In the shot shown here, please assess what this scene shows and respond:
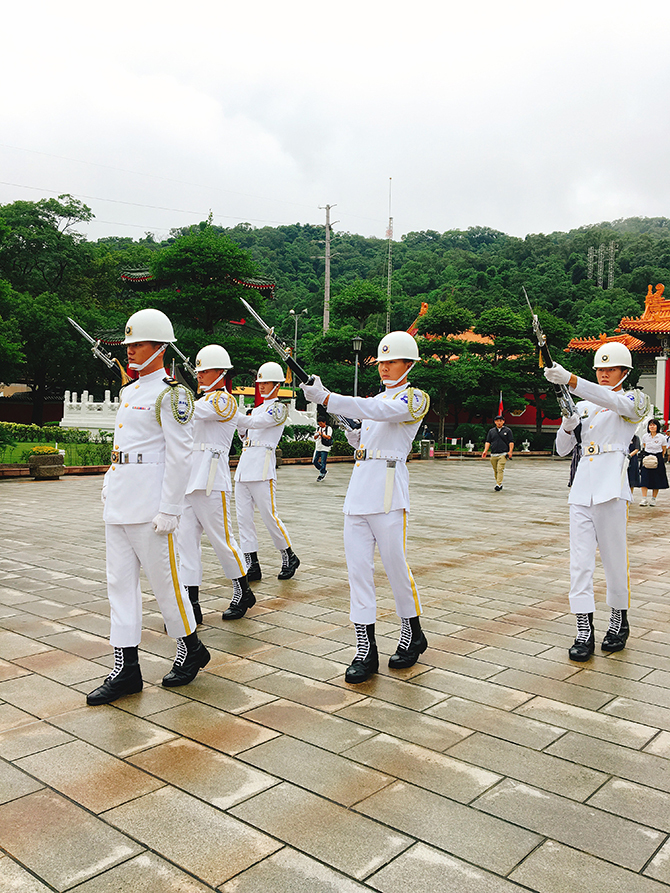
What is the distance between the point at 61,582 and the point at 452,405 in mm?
32733

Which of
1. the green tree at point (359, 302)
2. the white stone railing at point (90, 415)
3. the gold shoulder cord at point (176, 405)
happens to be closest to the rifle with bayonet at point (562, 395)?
the gold shoulder cord at point (176, 405)

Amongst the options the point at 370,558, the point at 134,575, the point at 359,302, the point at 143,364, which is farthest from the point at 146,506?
the point at 359,302

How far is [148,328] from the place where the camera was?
4.01m

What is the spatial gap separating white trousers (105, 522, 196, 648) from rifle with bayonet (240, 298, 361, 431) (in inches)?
44.5

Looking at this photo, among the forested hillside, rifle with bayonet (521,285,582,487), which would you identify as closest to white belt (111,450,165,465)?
rifle with bayonet (521,285,582,487)

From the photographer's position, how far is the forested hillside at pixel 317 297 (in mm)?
23656

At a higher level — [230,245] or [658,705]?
[230,245]

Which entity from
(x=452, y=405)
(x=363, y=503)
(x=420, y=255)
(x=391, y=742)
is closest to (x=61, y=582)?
(x=363, y=503)

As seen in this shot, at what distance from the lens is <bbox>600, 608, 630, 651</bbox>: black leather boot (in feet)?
15.8

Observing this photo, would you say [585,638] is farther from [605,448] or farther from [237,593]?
[237,593]

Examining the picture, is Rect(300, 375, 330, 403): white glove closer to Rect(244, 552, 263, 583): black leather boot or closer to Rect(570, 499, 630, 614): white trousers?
Rect(570, 499, 630, 614): white trousers

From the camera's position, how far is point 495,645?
4.91m

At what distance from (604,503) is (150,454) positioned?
286 cm

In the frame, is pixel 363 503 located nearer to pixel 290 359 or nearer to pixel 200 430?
pixel 290 359
